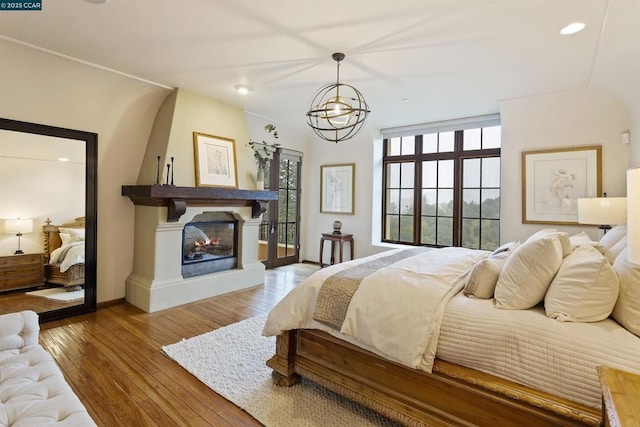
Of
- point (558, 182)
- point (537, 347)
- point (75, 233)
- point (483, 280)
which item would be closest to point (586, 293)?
point (537, 347)

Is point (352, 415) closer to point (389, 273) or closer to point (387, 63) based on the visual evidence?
point (389, 273)

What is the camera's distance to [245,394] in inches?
83.9

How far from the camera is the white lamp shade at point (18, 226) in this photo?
3.06m

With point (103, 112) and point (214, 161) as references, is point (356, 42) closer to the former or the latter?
point (214, 161)

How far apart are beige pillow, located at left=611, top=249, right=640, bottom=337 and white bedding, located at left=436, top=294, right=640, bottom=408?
36 mm

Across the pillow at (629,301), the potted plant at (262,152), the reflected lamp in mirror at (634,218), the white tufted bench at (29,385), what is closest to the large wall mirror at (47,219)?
the white tufted bench at (29,385)

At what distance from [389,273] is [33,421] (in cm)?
181

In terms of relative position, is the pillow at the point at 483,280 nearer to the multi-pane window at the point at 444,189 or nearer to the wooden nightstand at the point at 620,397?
the wooden nightstand at the point at 620,397

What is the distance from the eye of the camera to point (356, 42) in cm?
276

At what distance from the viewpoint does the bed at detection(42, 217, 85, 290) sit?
333cm

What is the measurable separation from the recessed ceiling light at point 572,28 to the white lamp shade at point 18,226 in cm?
508

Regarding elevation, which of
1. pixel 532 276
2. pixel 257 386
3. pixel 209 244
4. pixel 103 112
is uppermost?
pixel 103 112

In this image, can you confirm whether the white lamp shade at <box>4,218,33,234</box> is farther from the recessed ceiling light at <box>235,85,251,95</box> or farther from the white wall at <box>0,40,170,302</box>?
the recessed ceiling light at <box>235,85,251,95</box>

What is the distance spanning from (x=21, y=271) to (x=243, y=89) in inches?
120
